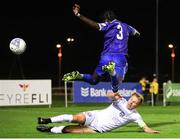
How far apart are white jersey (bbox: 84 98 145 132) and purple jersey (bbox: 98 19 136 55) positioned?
9.66 ft

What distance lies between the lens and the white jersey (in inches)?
582

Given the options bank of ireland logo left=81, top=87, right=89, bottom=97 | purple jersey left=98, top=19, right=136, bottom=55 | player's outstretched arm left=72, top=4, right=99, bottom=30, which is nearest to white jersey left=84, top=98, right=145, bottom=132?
player's outstretched arm left=72, top=4, right=99, bottom=30

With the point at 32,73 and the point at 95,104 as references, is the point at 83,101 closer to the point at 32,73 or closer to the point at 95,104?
the point at 95,104

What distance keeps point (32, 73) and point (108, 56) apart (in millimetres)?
66631

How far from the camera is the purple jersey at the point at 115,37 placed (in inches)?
687

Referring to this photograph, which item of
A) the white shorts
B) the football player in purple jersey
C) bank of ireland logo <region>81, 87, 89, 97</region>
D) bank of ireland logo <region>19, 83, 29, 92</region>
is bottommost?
the white shorts

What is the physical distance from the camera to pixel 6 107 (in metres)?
31.5

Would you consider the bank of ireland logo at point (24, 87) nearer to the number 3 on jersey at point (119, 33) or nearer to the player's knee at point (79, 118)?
the number 3 on jersey at point (119, 33)

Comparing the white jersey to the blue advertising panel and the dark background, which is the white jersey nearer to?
the blue advertising panel

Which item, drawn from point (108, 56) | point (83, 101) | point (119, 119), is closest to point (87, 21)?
point (108, 56)

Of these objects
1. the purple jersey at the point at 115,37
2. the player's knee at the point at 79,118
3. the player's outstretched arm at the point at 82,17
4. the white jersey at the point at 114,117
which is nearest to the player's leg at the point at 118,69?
the purple jersey at the point at 115,37

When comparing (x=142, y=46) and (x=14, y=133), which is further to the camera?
(x=142, y=46)

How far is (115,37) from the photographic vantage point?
1748cm

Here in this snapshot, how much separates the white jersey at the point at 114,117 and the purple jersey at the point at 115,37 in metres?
2.94
